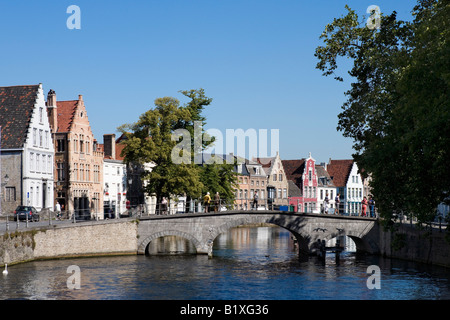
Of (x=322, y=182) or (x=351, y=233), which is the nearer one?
(x=351, y=233)

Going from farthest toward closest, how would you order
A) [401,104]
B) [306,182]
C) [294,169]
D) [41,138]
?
[294,169] < [306,182] < [41,138] < [401,104]

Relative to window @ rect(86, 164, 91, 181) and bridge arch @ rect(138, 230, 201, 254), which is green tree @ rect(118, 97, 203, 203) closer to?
bridge arch @ rect(138, 230, 201, 254)

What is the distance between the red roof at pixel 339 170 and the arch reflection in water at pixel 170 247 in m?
53.5

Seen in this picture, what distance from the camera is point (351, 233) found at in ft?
177

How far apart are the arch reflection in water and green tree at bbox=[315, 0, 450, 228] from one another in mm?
17140

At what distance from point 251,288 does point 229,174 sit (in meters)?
39.6

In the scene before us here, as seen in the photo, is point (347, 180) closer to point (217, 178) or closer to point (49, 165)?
point (217, 178)

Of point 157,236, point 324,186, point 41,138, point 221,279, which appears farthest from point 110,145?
point 221,279

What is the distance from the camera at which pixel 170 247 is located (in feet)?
201

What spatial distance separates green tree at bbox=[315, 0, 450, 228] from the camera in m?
29.0

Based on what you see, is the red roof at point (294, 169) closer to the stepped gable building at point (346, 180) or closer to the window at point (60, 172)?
the stepped gable building at point (346, 180)

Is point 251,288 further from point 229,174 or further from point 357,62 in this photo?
point 229,174

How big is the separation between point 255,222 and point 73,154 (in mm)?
24443
